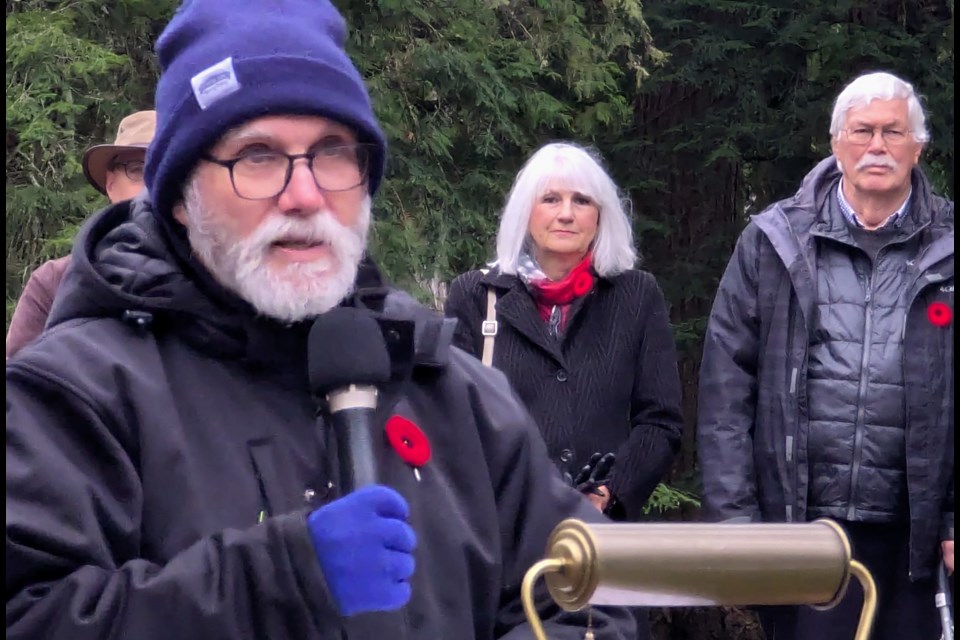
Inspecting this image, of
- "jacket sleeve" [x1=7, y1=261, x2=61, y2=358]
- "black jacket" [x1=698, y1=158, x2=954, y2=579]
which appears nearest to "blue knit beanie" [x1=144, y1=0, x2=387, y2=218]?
"jacket sleeve" [x1=7, y1=261, x2=61, y2=358]

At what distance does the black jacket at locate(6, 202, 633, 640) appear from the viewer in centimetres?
190

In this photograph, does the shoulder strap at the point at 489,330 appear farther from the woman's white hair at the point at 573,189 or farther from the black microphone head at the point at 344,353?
the black microphone head at the point at 344,353

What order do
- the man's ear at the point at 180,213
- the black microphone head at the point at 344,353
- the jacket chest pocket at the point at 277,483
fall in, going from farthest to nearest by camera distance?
1. the man's ear at the point at 180,213
2. the jacket chest pocket at the point at 277,483
3. the black microphone head at the point at 344,353

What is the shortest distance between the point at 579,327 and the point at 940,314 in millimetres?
1211

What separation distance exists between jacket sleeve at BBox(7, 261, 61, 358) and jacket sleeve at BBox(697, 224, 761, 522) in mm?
2078

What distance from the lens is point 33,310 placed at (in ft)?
14.0

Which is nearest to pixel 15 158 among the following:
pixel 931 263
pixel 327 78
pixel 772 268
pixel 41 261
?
pixel 41 261

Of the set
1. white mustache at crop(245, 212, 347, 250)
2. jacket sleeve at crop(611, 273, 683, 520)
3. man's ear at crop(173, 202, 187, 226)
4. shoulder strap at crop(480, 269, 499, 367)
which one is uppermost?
man's ear at crop(173, 202, 187, 226)

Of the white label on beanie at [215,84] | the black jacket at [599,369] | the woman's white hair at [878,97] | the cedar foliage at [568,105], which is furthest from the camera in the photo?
the cedar foliage at [568,105]

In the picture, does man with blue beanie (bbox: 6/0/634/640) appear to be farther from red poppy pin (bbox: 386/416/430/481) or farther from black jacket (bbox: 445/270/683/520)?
black jacket (bbox: 445/270/683/520)

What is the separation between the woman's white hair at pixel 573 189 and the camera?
496 cm

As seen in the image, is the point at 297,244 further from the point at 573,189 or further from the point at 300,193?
the point at 573,189

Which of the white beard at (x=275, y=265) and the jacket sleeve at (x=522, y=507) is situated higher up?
the white beard at (x=275, y=265)

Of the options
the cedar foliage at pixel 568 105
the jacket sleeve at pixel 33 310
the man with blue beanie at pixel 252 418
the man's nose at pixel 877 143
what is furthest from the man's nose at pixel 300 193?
the cedar foliage at pixel 568 105
